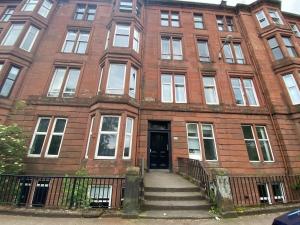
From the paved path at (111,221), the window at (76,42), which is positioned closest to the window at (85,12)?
the window at (76,42)

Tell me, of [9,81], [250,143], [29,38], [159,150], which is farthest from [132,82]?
[250,143]

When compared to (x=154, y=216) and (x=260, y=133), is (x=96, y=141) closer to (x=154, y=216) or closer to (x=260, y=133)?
(x=154, y=216)

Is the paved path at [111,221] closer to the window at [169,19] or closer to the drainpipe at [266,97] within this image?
the drainpipe at [266,97]

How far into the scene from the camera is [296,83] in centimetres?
1377

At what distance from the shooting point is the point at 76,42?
14750 mm

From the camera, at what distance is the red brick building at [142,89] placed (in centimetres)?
1111

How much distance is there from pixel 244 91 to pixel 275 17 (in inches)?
347

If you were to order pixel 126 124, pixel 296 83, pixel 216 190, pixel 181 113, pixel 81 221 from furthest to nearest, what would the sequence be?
pixel 296 83, pixel 181 113, pixel 126 124, pixel 216 190, pixel 81 221

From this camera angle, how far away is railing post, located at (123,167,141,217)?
6293mm

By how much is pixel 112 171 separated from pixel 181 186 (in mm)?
3620

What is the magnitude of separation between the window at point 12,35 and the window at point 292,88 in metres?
20.4

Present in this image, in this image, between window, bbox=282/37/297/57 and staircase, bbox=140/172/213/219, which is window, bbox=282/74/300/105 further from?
staircase, bbox=140/172/213/219

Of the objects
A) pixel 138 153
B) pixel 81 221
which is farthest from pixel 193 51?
pixel 81 221

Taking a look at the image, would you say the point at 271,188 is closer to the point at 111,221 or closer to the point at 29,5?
the point at 111,221
